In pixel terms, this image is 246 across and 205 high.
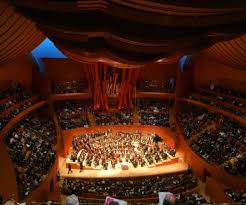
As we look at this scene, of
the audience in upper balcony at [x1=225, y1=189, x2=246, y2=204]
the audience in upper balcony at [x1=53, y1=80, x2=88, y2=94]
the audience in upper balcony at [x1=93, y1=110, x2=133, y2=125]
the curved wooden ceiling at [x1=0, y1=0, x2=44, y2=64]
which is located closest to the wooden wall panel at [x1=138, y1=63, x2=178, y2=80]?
the audience in upper balcony at [x1=93, y1=110, x2=133, y2=125]

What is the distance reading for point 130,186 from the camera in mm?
13664

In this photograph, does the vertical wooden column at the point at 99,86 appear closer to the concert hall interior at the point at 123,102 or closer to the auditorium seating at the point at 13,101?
the concert hall interior at the point at 123,102

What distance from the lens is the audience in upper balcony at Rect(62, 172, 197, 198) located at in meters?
12.9

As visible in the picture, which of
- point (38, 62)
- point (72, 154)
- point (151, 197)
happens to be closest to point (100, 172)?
point (72, 154)

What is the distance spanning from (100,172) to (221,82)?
7.34 m

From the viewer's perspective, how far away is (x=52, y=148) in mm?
14695

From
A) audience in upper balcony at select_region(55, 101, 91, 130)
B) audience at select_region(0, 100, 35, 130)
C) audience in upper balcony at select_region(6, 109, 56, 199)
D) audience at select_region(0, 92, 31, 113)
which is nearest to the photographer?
audience in upper balcony at select_region(6, 109, 56, 199)

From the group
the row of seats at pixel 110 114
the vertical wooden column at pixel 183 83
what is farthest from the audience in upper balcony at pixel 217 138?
the row of seats at pixel 110 114

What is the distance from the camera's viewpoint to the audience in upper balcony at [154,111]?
1818 centimetres

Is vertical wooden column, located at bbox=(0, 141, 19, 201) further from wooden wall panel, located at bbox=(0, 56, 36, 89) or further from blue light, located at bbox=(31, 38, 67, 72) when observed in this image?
blue light, located at bbox=(31, 38, 67, 72)

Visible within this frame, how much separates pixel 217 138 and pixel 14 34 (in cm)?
903

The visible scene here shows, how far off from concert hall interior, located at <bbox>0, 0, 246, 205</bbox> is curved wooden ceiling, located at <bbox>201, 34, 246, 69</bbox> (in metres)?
0.06

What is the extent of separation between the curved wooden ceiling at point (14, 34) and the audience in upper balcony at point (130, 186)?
5272 millimetres

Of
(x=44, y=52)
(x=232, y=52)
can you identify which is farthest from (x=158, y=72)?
(x=232, y=52)
